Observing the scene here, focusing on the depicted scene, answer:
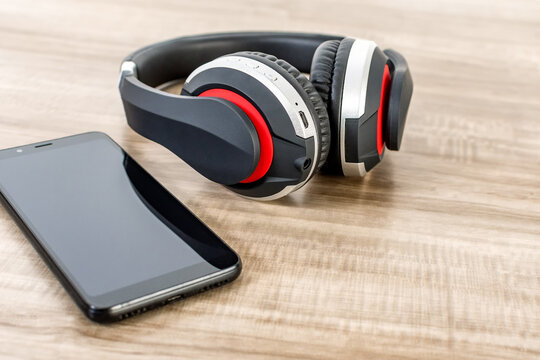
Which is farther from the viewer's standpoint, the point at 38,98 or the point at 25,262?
the point at 38,98

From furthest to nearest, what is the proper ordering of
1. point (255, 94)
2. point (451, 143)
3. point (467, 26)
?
point (467, 26) < point (451, 143) < point (255, 94)

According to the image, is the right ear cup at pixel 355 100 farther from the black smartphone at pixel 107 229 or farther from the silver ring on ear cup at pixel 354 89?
the black smartphone at pixel 107 229

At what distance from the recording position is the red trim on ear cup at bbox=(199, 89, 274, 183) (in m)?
0.58

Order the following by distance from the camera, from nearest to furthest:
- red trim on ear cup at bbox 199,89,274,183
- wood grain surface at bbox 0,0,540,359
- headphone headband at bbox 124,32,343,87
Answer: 1. wood grain surface at bbox 0,0,540,359
2. red trim on ear cup at bbox 199,89,274,183
3. headphone headband at bbox 124,32,343,87

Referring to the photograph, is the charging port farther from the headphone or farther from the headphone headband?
the headphone headband

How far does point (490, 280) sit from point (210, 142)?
10.4 inches

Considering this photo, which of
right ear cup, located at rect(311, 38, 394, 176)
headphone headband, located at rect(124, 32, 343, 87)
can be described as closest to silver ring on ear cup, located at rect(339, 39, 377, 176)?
right ear cup, located at rect(311, 38, 394, 176)

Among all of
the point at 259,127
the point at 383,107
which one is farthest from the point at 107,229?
the point at 383,107

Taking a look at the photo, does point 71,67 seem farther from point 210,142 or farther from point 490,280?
point 490,280

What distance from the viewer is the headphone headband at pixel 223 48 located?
78 centimetres

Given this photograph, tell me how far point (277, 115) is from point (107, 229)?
6.7 inches

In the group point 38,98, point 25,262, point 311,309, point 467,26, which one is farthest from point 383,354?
point 467,26

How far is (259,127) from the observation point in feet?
1.92

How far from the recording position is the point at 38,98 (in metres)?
0.80
